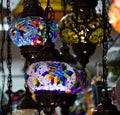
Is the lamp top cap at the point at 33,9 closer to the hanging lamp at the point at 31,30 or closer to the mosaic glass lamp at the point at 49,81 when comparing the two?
the hanging lamp at the point at 31,30

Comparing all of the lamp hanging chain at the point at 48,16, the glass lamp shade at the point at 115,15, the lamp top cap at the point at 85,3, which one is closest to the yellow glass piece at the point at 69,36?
the lamp top cap at the point at 85,3

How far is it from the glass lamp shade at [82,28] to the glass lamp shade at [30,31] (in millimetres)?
115

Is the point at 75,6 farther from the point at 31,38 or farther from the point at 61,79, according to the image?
the point at 61,79

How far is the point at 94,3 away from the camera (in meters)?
2.04

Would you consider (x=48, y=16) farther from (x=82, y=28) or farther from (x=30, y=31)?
(x=82, y=28)

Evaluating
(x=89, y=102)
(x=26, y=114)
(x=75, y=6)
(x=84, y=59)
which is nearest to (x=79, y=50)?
(x=84, y=59)

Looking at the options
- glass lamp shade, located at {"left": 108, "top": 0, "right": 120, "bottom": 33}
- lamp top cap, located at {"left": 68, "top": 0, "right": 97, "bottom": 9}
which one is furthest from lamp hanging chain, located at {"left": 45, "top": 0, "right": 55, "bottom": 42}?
glass lamp shade, located at {"left": 108, "top": 0, "right": 120, "bottom": 33}

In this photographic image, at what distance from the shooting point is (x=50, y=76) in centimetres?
174

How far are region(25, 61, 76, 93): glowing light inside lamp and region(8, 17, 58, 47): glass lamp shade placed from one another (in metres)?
0.22

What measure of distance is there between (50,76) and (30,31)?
0.32 meters

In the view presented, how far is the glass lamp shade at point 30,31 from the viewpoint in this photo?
197 centimetres

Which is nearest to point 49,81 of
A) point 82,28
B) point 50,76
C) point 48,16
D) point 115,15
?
point 50,76

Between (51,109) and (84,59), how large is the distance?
0.49 m

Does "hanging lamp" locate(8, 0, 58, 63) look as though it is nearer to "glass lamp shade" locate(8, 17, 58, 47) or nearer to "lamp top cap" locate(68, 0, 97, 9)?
"glass lamp shade" locate(8, 17, 58, 47)
